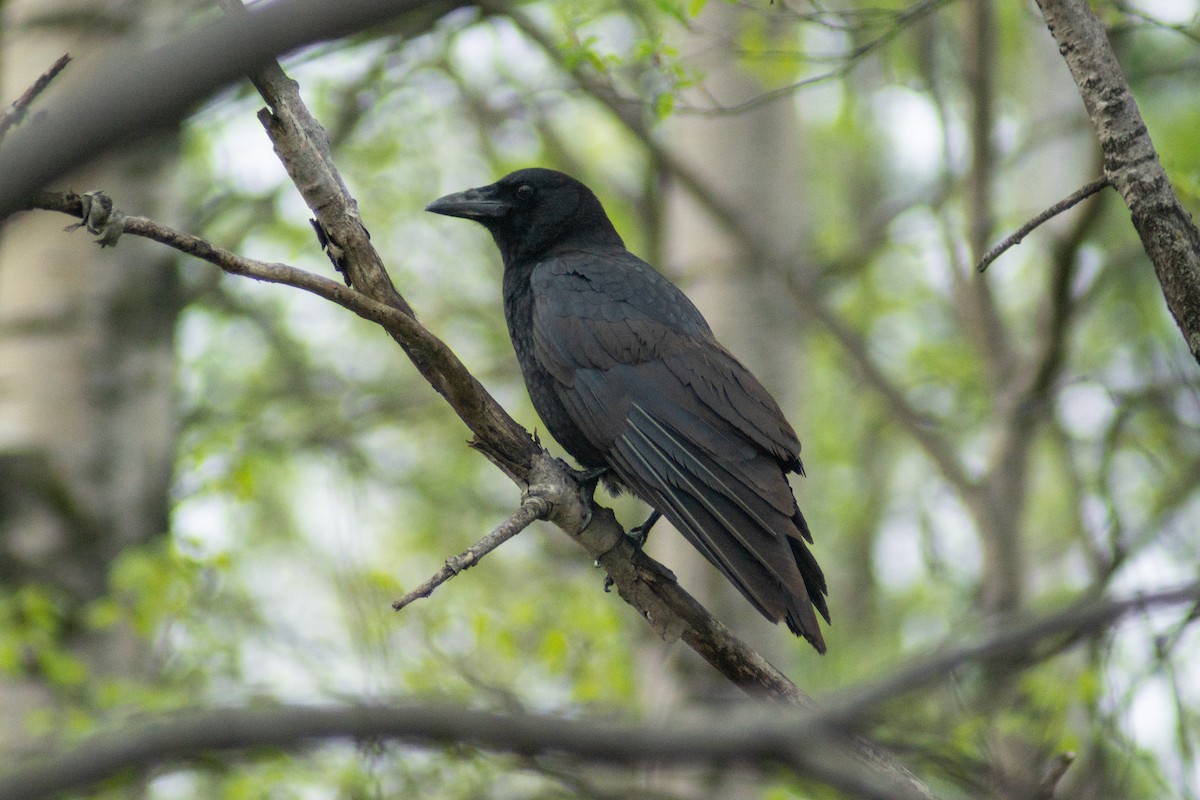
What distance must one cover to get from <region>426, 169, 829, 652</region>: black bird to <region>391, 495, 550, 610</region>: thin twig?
2.50 feet

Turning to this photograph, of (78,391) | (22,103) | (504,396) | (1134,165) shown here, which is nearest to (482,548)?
(22,103)

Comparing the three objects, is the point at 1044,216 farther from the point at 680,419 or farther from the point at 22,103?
the point at 22,103

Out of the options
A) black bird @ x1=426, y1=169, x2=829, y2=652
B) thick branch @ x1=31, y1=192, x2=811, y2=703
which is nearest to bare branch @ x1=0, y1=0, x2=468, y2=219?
thick branch @ x1=31, y1=192, x2=811, y2=703

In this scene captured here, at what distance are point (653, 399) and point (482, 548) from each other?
168 centimetres

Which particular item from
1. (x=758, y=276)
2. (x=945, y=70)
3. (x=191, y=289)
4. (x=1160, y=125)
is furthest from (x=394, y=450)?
(x=1160, y=125)

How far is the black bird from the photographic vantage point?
12.9 feet

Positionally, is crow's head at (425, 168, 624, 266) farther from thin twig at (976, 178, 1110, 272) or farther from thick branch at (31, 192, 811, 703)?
thin twig at (976, 178, 1110, 272)

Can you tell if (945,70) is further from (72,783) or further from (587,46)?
(72,783)

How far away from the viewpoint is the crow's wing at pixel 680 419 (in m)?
3.89

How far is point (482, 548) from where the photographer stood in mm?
2951

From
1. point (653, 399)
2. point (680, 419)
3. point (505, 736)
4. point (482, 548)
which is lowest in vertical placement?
point (505, 736)

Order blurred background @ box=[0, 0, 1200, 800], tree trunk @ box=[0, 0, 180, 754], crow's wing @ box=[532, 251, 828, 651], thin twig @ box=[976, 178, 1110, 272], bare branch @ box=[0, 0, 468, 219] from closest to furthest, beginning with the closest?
1. bare branch @ box=[0, 0, 468, 219]
2. thin twig @ box=[976, 178, 1110, 272]
3. crow's wing @ box=[532, 251, 828, 651]
4. blurred background @ box=[0, 0, 1200, 800]
5. tree trunk @ box=[0, 0, 180, 754]

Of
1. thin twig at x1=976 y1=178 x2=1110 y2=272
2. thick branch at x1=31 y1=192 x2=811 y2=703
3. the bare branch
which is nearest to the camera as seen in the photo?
the bare branch

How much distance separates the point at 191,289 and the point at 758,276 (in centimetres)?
347
